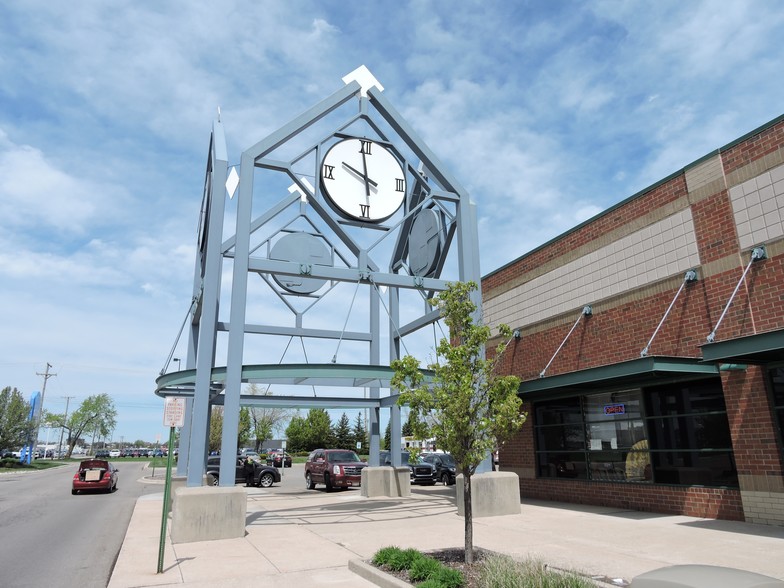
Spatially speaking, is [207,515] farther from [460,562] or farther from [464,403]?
[464,403]

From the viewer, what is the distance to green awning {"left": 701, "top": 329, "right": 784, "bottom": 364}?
9.76 metres

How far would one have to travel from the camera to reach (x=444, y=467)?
94.4 ft

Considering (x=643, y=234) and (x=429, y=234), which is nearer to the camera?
(x=643, y=234)

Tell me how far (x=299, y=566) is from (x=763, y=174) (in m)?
12.3

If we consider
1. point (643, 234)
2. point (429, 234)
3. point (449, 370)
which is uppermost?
point (429, 234)

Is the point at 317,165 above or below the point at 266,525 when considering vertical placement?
above

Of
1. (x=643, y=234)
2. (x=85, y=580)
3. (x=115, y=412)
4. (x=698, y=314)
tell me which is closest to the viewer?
(x=85, y=580)

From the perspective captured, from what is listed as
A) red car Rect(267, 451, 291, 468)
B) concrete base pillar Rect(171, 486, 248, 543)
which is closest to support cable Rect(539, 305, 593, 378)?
concrete base pillar Rect(171, 486, 248, 543)

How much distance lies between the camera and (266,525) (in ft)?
45.0

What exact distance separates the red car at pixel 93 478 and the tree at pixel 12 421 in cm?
3555

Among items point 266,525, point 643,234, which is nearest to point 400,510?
point 266,525

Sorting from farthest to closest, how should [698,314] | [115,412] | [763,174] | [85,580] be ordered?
[115,412], [698,314], [763,174], [85,580]

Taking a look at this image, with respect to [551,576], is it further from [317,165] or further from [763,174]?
[317,165]

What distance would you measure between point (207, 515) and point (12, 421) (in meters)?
55.0
